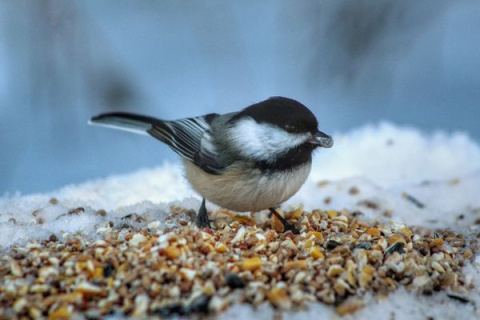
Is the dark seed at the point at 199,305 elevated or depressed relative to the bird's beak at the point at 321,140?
depressed

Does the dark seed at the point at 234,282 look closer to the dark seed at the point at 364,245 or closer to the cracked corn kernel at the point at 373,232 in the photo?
the dark seed at the point at 364,245

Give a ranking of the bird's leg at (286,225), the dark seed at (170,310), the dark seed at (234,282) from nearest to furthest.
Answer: the dark seed at (170,310), the dark seed at (234,282), the bird's leg at (286,225)

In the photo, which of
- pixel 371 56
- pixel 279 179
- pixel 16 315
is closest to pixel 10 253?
pixel 16 315

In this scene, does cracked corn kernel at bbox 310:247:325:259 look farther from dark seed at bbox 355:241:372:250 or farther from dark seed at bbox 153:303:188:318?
dark seed at bbox 153:303:188:318

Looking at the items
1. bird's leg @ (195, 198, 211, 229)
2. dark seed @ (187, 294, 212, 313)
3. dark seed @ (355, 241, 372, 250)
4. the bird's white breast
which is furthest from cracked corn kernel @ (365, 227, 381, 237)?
dark seed @ (187, 294, 212, 313)

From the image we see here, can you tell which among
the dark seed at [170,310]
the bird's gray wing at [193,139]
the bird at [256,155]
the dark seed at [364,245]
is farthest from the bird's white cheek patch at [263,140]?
the dark seed at [170,310]

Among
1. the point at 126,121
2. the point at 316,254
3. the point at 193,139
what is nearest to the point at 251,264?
the point at 316,254
